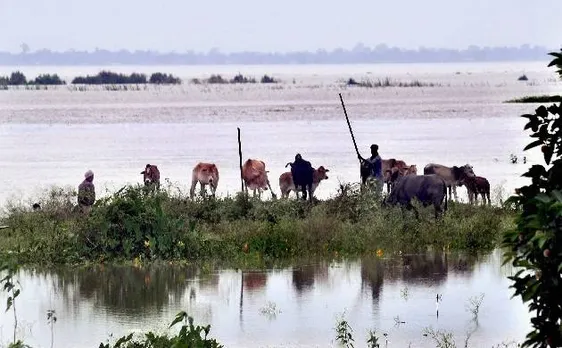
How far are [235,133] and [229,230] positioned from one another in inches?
1566

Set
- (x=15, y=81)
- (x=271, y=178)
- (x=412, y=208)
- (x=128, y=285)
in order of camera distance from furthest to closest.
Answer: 1. (x=15, y=81)
2. (x=271, y=178)
3. (x=412, y=208)
4. (x=128, y=285)

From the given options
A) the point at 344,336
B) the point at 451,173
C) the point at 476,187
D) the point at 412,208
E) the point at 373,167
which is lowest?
the point at 344,336

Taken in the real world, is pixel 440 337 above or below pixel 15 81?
below

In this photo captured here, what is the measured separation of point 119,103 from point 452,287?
82677 mm

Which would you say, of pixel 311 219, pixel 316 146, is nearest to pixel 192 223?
pixel 311 219

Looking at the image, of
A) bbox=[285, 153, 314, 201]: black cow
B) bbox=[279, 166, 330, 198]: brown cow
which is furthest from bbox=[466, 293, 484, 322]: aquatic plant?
bbox=[279, 166, 330, 198]: brown cow

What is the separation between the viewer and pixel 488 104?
8950cm

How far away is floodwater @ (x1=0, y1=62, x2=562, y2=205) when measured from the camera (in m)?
39.7

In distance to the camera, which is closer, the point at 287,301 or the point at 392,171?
the point at 287,301

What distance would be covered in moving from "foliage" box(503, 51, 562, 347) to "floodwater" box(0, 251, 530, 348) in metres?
6.69

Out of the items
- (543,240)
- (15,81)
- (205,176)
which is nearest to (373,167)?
(205,176)

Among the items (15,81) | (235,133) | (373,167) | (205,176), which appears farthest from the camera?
(15,81)

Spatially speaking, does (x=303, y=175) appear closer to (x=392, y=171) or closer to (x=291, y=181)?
(x=291, y=181)

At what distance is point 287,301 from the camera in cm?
1720
